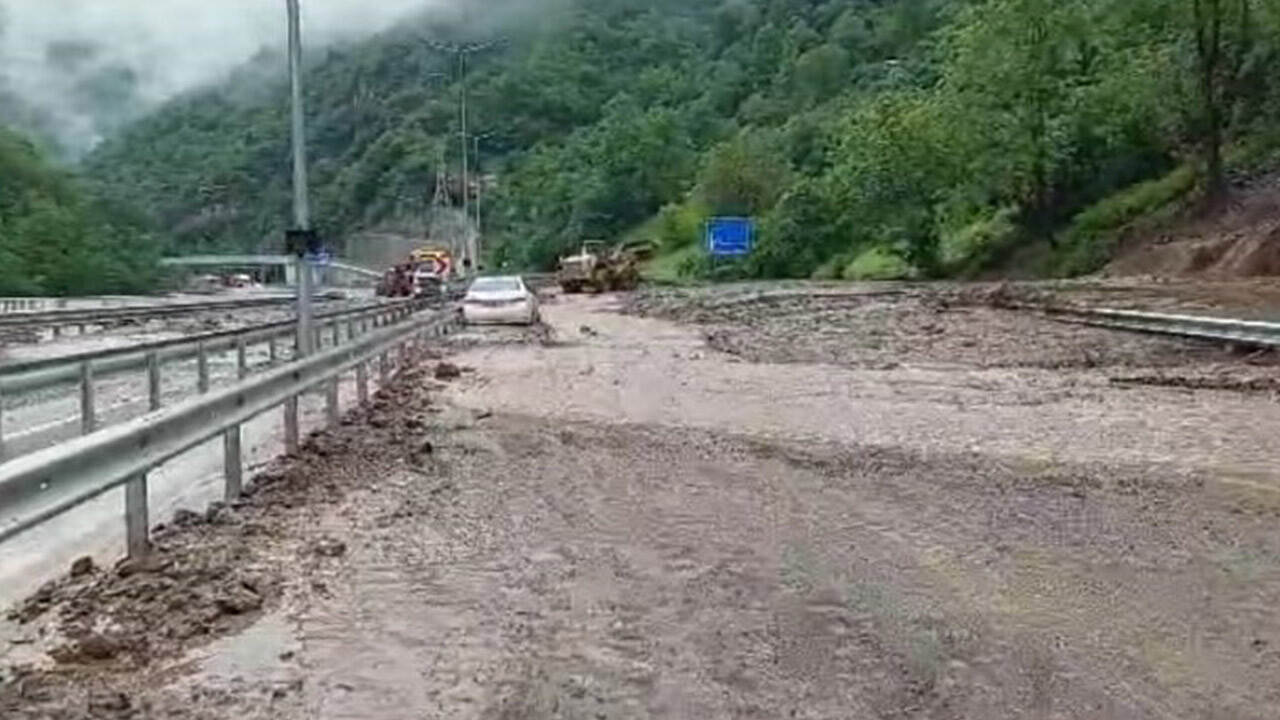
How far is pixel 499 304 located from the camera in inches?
1759

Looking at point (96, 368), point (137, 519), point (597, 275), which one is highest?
point (96, 368)

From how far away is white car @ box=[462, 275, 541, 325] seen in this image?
44.3 meters

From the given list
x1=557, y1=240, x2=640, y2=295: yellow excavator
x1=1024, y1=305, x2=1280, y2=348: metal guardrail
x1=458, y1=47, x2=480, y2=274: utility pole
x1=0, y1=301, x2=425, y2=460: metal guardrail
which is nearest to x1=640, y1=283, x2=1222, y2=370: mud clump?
x1=1024, y1=305, x2=1280, y2=348: metal guardrail

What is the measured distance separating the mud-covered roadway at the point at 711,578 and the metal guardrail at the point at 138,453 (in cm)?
39

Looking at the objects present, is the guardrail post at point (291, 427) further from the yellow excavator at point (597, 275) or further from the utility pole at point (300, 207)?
the yellow excavator at point (597, 275)

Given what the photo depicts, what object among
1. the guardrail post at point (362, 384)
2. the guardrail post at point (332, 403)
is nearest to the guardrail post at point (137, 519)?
the guardrail post at point (332, 403)

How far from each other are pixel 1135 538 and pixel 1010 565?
3.84 feet

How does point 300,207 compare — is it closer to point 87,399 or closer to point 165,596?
point 87,399

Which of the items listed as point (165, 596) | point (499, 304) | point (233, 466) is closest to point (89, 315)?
point (499, 304)

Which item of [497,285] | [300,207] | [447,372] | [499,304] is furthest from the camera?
[497,285]

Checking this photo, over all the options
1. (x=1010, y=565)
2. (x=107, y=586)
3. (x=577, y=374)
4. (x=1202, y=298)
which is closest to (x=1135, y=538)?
(x=1010, y=565)

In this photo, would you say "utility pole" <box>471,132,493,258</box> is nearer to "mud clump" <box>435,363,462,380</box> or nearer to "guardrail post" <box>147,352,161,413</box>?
"mud clump" <box>435,363,462,380</box>

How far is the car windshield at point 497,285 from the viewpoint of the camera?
150ft

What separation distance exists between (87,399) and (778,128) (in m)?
136
